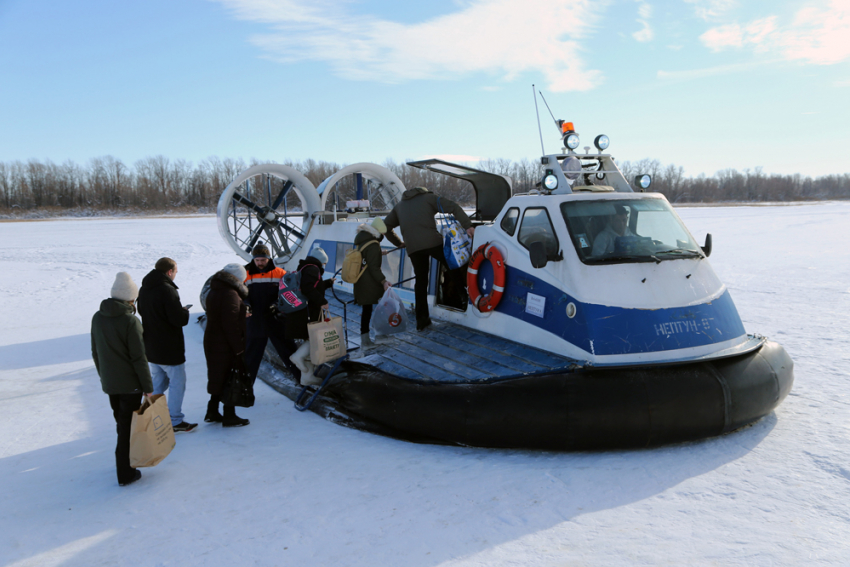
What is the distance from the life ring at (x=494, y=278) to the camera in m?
4.33

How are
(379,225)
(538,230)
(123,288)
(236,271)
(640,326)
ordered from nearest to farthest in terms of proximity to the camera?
(123,288) → (640,326) → (236,271) → (538,230) → (379,225)

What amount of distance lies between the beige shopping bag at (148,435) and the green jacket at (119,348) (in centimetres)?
14

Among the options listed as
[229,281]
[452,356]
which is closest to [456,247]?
[452,356]

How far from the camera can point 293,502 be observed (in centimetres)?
300

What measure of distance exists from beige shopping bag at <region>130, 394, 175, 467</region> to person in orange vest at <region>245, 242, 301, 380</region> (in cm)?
122

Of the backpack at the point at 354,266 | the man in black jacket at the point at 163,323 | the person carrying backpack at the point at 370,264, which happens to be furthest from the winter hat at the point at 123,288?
the person carrying backpack at the point at 370,264

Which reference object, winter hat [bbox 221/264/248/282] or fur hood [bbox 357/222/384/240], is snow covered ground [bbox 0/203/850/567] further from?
fur hood [bbox 357/222/384/240]

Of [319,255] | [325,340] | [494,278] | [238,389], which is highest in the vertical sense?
[319,255]

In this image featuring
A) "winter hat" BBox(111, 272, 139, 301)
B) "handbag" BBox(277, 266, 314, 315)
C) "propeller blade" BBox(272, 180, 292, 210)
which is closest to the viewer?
"winter hat" BBox(111, 272, 139, 301)

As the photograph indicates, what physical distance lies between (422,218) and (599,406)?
2.21 metres

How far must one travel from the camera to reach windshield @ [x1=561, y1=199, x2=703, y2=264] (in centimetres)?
384

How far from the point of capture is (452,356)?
423cm

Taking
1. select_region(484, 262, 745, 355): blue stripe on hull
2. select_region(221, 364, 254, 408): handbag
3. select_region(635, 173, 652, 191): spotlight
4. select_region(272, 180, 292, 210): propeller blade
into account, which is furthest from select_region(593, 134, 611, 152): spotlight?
select_region(272, 180, 292, 210): propeller blade

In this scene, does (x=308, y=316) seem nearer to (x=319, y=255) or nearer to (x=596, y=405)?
(x=319, y=255)
